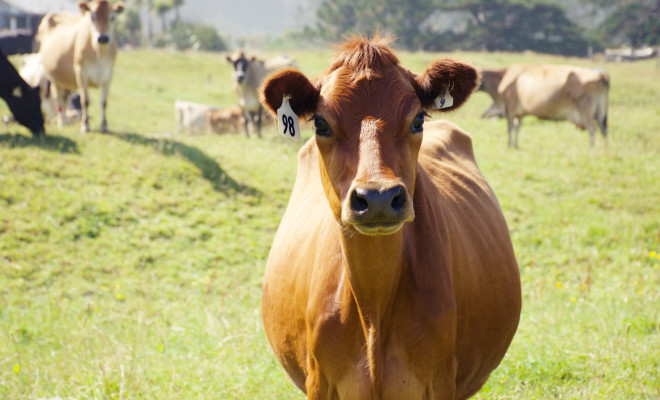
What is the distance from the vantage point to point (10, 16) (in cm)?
A: 5169

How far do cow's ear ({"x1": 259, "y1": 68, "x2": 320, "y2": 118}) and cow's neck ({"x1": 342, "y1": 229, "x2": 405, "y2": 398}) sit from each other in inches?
25.9

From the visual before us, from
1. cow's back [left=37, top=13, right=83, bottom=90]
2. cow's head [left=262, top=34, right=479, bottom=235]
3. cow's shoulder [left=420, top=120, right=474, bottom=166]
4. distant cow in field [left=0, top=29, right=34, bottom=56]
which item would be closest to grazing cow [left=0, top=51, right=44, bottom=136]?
cow's back [left=37, top=13, right=83, bottom=90]

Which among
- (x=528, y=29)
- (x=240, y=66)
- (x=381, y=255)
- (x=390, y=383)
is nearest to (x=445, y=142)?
(x=381, y=255)

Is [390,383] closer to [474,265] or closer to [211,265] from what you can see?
[474,265]

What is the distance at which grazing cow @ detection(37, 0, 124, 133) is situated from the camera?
11.0 meters

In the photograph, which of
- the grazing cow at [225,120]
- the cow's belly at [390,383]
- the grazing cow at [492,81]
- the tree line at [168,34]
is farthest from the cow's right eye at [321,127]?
the tree line at [168,34]

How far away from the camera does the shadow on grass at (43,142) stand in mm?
9633

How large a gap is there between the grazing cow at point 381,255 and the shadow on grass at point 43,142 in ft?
25.4

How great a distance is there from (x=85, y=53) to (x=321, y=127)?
32.8 ft

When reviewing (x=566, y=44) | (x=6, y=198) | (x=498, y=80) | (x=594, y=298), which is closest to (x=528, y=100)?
(x=498, y=80)

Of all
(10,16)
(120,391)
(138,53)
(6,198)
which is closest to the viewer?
(120,391)

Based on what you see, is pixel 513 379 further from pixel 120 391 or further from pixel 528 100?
pixel 528 100

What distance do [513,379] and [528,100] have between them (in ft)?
39.4

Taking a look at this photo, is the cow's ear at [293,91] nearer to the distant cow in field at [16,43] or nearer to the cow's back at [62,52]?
the cow's back at [62,52]
